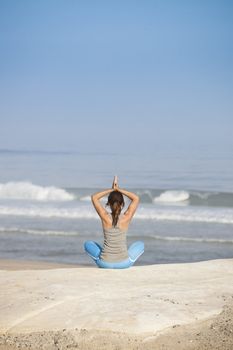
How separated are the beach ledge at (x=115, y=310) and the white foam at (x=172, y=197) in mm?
21604

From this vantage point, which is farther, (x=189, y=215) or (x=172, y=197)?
(x=172, y=197)

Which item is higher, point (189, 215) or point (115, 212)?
point (115, 212)

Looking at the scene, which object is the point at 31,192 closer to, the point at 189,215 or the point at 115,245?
the point at 189,215

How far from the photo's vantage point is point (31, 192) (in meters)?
31.3

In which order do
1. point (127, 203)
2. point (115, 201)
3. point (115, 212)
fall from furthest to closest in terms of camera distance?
point (127, 203)
point (115, 212)
point (115, 201)

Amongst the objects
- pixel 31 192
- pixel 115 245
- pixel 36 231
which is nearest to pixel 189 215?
pixel 36 231

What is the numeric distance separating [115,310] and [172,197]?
2350 centimetres

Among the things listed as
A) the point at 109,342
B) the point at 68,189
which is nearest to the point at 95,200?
the point at 109,342

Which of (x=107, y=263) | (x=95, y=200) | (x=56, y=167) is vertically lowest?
(x=56, y=167)

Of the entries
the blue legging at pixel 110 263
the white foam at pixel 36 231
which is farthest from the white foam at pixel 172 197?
the blue legging at pixel 110 263

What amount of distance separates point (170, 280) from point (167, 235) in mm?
9498

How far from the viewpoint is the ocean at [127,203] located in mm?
14188

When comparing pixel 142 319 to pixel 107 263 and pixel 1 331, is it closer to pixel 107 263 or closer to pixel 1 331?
pixel 1 331

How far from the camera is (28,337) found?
5117 millimetres
